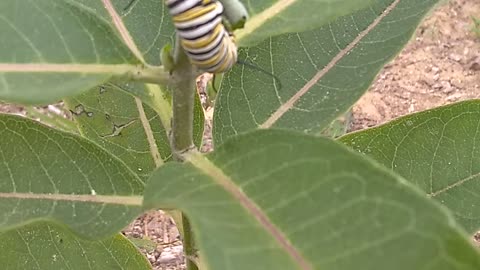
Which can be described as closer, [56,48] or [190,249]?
[56,48]

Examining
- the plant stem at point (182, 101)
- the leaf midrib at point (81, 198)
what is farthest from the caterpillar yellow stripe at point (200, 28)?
the leaf midrib at point (81, 198)

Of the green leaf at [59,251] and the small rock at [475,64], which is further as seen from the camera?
the small rock at [475,64]

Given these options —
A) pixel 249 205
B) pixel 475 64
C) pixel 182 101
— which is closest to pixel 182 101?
pixel 182 101

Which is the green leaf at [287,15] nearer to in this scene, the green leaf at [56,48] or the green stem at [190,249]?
the green leaf at [56,48]

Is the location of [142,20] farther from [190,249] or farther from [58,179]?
[190,249]

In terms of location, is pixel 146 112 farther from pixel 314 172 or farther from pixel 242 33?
pixel 314 172

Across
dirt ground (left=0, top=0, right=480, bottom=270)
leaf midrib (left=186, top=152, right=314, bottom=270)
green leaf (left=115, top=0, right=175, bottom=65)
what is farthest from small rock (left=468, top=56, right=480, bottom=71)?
leaf midrib (left=186, top=152, right=314, bottom=270)

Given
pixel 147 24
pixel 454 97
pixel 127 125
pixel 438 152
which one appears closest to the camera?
pixel 147 24
